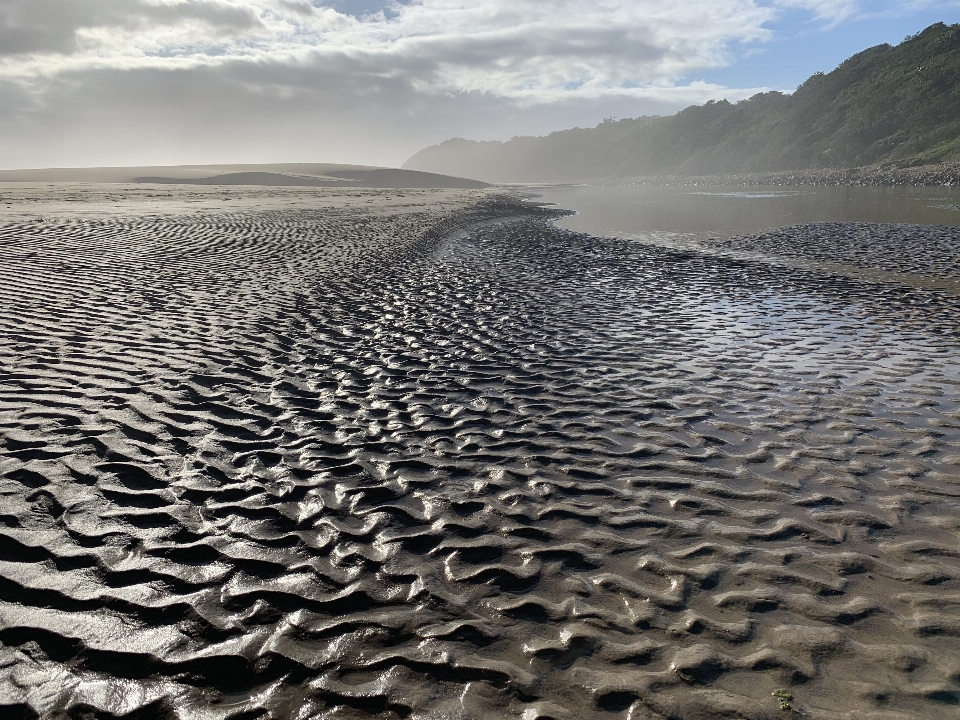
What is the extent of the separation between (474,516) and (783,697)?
3.21m

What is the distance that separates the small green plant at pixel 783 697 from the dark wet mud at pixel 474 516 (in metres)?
0.02

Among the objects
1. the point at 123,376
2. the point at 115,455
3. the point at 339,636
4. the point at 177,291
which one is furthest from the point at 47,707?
the point at 177,291

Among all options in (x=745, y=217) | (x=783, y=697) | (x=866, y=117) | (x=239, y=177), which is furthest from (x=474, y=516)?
(x=866, y=117)

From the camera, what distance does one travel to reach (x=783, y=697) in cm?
410

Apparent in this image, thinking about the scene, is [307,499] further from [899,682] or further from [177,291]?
[177,291]

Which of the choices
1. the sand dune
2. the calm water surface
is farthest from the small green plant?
the sand dune

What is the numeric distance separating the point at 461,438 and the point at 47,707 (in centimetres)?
524

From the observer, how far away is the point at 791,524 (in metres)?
6.21

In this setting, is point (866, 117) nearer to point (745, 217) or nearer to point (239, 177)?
point (745, 217)

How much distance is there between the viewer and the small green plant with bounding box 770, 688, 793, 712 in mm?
4027

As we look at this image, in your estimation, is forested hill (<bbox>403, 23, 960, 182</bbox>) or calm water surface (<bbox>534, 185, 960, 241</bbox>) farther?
forested hill (<bbox>403, 23, 960, 182</bbox>)

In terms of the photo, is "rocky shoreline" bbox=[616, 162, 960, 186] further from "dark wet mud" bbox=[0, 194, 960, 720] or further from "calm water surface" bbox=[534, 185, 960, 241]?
"dark wet mud" bbox=[0, 194, 960, 720]

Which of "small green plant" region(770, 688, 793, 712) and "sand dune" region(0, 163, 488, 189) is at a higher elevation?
"sand dune" region(0, 163, 488, 189)

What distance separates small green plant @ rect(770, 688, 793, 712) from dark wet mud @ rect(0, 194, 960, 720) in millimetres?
16
